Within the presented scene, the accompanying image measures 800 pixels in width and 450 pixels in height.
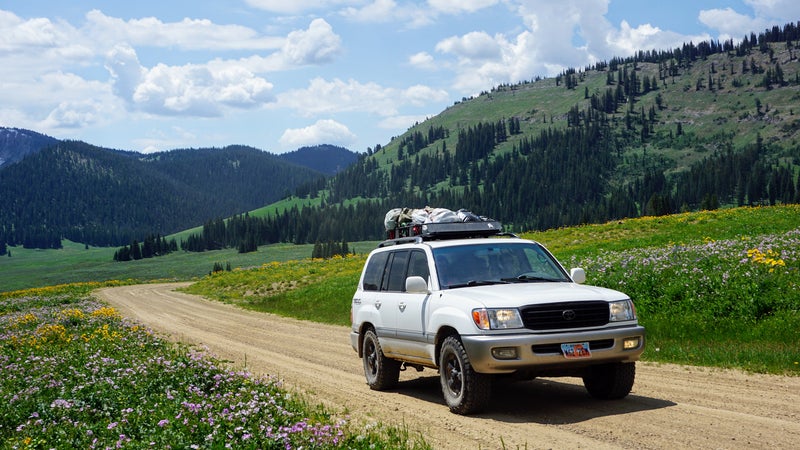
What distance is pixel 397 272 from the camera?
11781 millimetres

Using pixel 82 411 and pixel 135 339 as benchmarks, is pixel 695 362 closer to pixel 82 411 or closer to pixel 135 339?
pixel 82 411

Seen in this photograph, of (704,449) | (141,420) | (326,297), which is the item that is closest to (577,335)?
(704,449)

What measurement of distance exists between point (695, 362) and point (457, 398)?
19.5ft

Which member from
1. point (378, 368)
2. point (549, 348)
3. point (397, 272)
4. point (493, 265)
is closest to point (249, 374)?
point (378, 368)

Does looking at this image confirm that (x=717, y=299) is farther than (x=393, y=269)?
Yes

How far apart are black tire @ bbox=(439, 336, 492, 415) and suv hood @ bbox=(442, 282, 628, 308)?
685mm

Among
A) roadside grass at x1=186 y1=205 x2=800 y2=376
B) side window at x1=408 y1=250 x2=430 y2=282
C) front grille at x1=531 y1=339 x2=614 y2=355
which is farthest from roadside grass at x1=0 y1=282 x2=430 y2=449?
roadside grass at x1=186 y1=205 x2=800 y2=376

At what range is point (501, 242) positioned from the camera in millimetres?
10844

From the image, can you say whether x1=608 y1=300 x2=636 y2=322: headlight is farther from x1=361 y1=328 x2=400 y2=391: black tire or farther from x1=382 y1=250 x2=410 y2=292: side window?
x1=361 y1=328 x2=400 y2=391: black tire

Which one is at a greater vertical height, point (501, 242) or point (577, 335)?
point (501, 242)

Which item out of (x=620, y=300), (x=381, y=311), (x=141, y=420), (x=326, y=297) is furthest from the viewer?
(x=326, y=297)

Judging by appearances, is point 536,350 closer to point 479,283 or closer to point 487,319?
point 487,319

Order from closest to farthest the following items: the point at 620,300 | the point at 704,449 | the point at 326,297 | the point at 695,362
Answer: the point at 704,449 < the point at 620,300 < the point at 695,362 < the point at 326,297

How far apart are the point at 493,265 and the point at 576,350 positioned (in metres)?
2.19
